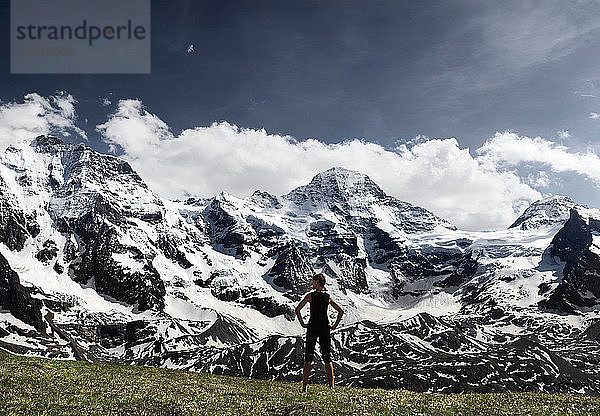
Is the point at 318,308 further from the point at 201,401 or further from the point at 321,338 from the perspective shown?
the point at 201,401

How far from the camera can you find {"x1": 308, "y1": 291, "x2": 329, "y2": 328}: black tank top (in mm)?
20172

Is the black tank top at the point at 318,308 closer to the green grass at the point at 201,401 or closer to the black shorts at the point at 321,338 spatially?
the black shorts at the point at 321,338

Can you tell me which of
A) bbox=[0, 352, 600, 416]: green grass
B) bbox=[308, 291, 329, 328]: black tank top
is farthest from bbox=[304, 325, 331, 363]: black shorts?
bbox=[0, 352, 600, 416]: green grass

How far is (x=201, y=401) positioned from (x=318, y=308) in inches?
253

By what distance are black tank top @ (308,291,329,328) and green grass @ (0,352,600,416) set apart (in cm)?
323

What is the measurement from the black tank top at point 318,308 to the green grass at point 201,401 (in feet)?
10.6

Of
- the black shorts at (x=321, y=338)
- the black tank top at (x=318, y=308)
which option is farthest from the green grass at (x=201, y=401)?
the black tank top at (x=318, y=308)

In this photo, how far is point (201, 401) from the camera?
20109 mm

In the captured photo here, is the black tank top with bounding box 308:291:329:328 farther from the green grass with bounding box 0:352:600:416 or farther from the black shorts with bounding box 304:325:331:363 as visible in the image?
the green grass with bounding box 0:352:600:416

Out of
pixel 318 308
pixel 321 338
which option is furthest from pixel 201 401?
pixel 318 308

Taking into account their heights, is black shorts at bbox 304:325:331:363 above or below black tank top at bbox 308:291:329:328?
below

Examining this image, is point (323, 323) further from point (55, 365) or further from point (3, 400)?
point (55, 365)

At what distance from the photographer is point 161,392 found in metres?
22.4

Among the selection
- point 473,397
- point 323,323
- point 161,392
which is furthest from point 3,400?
point 473,397
